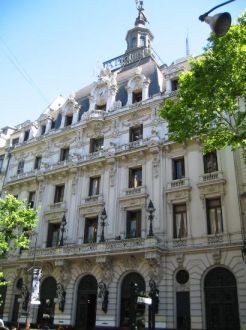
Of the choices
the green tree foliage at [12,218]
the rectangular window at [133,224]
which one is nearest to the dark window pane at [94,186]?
the rectangular window at [133,224]

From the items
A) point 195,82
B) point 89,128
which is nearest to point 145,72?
point 89,128

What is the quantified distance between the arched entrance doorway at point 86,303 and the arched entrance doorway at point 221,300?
364 inches

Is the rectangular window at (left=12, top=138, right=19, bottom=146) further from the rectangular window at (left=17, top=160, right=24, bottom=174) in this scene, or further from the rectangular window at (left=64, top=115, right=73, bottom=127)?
the rectangular window at (left=64, top=115, right=73, bottom=127)

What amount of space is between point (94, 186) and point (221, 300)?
15197 millimetres

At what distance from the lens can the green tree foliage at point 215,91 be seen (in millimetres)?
18047

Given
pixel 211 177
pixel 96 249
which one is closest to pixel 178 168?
pixel 211 177

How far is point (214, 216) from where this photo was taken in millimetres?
25328

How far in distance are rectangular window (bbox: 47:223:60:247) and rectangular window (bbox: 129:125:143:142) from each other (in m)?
11.1

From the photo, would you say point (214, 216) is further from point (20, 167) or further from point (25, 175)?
point (20, 167)

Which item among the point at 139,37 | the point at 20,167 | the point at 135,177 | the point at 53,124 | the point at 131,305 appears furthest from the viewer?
the point at 139,37

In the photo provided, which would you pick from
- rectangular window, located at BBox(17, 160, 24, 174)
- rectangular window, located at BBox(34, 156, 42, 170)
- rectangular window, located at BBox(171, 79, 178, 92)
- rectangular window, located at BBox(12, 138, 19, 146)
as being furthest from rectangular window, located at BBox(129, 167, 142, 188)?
rectangular window, located at BBox(12, 138, 19, 146)

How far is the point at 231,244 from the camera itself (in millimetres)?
23172

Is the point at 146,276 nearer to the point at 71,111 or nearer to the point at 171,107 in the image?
the point at 171,107

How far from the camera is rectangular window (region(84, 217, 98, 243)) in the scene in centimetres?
3008
